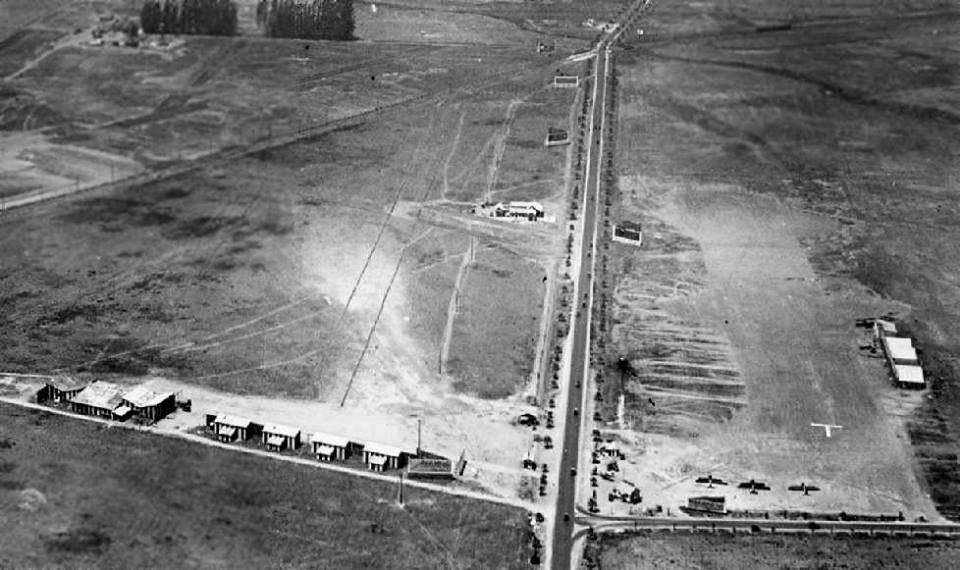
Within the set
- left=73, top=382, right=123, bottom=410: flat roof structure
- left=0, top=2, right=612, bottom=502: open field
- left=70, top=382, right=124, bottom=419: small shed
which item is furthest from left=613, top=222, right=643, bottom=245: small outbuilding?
left=70, top=382, right=124, bottom=419: small shed

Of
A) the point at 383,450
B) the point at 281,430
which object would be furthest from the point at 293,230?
the point at 383,450

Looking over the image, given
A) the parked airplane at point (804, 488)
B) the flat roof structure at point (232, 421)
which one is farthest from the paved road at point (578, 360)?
the flat roof structure at point (232, 421)

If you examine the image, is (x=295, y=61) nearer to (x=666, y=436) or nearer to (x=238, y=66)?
(x=238, y=66)

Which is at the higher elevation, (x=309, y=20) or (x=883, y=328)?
(x=309, y=20)

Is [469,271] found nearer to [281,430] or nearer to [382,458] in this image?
[281,430]

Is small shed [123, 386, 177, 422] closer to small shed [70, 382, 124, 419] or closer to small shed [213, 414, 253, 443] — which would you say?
small shed [70, 382, 124, 419]

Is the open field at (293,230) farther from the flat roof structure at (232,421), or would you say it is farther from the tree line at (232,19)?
the tree line at (232,19)
